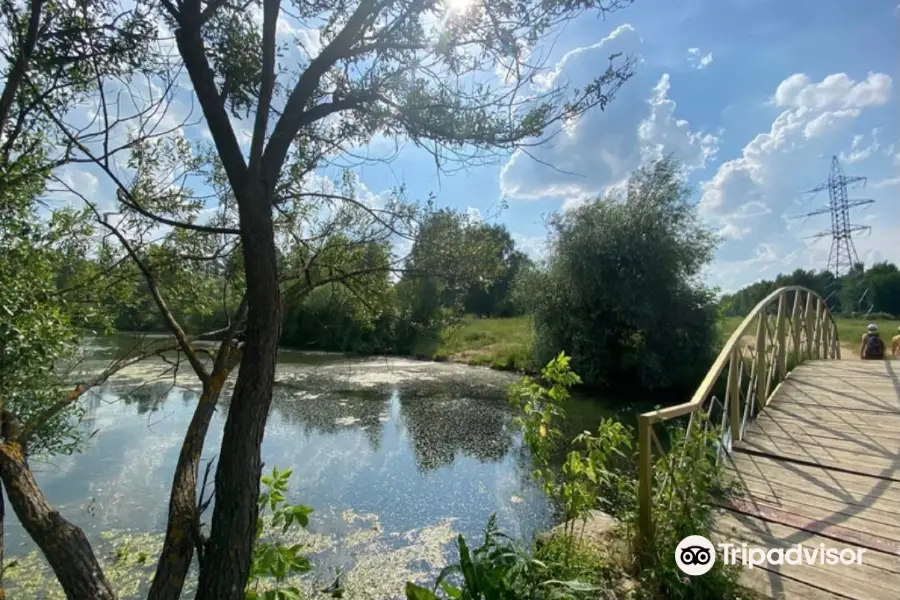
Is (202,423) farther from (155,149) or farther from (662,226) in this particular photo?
(662,226)

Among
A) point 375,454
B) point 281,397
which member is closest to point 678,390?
point 375,454

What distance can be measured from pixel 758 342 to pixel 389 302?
3.81 m

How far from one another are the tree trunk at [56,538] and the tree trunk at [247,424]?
374mm

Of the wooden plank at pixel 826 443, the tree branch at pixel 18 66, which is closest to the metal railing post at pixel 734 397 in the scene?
the wooden plank at pixel 826 443

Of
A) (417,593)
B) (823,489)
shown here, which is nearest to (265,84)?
(417,593)

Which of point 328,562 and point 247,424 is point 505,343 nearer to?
point 328,562

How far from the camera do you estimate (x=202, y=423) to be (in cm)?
218

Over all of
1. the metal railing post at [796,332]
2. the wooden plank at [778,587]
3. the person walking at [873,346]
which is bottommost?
the wooden plank at [778,587]

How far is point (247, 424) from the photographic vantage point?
5.99 feet

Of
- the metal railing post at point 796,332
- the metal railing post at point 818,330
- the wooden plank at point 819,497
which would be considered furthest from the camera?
the metal railing post at point 818,330

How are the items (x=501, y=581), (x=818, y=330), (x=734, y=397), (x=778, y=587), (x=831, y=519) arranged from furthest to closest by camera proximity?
1. (x=818, y=330)
2. (x=734, y=397)
3. (x=831, y=519)
4. (x=778, y=587)
5. (x=501, y=581)

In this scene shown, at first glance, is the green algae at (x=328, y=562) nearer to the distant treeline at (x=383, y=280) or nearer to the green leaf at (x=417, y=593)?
the distant treeline at (x=383, y=280)

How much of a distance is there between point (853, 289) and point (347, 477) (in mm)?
40112

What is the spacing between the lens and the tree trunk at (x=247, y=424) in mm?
1720
